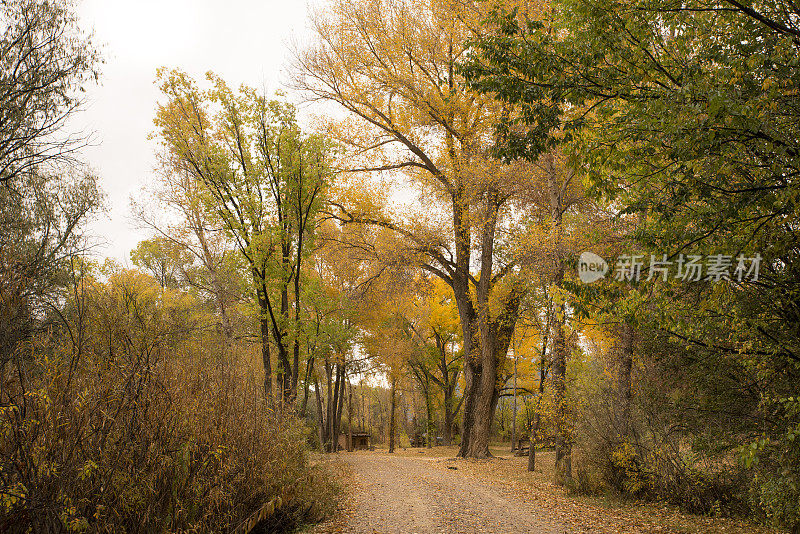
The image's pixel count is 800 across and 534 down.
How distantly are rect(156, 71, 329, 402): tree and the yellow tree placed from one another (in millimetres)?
4445

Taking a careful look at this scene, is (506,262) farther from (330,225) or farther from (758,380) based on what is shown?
(758,380)

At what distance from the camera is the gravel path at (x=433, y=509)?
691cm

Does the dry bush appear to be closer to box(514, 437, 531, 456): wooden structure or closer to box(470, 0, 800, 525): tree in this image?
box(470, 0, 800, 525): tree

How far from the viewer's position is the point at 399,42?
14.6 metres

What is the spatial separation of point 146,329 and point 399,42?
498 inches

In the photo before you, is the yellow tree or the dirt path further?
the yellow tree

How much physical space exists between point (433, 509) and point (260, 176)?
769cm

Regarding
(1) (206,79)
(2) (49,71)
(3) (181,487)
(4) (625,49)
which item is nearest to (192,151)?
(1) (206,79)

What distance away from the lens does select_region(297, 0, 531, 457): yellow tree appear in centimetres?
1459

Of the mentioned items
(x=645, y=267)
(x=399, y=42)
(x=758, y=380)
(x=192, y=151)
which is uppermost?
(x=399, y=42)

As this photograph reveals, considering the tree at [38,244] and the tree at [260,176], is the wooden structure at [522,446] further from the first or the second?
the tree at [38,244]

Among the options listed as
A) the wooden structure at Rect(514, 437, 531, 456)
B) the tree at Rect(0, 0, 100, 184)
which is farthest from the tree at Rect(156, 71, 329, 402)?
the wooden structure at Rect(514, 437, 531, 456)

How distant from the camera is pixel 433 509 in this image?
26.6ft

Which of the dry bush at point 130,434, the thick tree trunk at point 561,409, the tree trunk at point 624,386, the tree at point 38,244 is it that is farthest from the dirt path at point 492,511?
the tree at point 38,244
